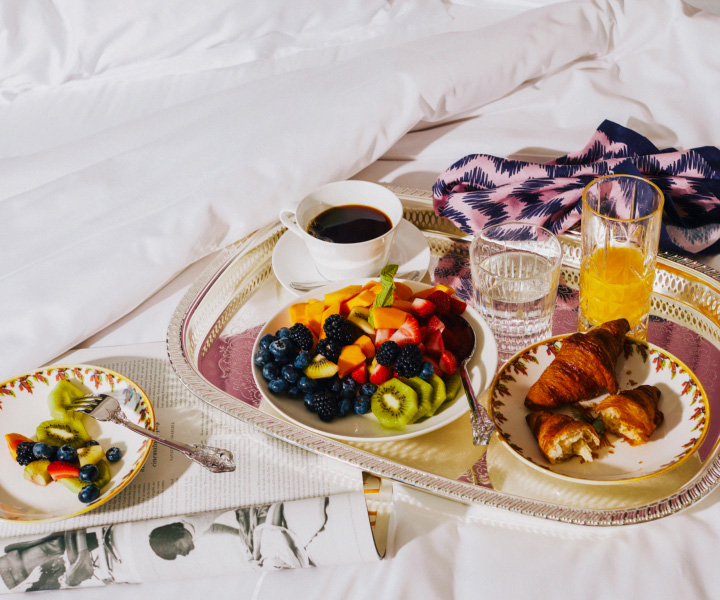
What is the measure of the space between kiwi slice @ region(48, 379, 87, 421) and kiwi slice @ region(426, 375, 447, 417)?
52 cm

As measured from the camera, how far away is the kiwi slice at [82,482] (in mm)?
943

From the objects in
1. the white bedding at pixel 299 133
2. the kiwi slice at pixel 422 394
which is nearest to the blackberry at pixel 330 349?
the kiwi slice at pixel 422 394

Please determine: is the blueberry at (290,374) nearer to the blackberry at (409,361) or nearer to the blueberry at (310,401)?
the blueberry at (310,401)

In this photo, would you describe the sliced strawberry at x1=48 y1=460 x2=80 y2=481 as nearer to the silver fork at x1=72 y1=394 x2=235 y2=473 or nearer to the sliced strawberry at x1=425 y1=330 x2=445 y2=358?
the silver fork at x1=72 y1=394 x2=235 y2=473

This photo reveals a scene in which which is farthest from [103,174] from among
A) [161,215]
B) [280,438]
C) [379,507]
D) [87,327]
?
[379,507]

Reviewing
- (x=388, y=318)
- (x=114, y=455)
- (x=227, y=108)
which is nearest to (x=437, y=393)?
(x=388, y=318)

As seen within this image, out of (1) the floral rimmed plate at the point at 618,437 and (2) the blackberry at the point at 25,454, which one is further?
(2) the blackberry at the point at 25,454

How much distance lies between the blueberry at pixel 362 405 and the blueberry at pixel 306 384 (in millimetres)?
64

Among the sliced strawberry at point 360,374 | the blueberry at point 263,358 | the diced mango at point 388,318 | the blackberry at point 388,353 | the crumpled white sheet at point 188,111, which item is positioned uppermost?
the crumpled white sheet at point 188,111

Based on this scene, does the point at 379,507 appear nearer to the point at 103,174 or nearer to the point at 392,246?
the point at 392,246

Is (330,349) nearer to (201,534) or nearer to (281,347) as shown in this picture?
(281,347)

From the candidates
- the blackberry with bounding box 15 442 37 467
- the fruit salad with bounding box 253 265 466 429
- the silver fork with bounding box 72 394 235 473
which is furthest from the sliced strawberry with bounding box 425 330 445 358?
the blackberry with bounding box 15 442 37 467

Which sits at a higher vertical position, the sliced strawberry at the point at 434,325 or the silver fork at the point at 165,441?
the sliced strawberry at the point at 434,325

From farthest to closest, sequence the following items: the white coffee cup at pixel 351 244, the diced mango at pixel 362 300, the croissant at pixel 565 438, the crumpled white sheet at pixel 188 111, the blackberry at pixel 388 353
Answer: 1. the crumpled white sheet at pixel 188 111
2. the white coffee cup at pixel 351 244
3. the diced mango at pixel 362 300
4. the blackberry at pixel 388 353
5. the croissant at pixel 565 438
